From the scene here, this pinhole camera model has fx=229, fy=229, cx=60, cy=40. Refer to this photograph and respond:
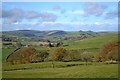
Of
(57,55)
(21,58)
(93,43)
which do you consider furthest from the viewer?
(93,43)

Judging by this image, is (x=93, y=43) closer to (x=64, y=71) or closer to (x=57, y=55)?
(x=57, y=55)

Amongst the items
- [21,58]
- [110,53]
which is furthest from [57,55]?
[110,53]

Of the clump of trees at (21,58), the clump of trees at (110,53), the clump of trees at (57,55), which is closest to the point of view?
the clump of trees at (110,53)

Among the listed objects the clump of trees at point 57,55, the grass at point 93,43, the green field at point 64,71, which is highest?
the grass at point 93,43

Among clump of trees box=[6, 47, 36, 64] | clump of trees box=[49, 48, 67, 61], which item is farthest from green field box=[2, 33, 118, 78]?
clump of trees box=[49, 48, 67, 61]

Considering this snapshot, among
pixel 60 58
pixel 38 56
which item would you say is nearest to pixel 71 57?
pixel 60 58

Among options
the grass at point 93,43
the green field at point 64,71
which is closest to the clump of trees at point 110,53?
the green field at point 64,71

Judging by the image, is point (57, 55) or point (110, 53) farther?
point (57, 55)

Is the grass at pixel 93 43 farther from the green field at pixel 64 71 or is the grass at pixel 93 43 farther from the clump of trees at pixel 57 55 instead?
the green field at pixel 64 71

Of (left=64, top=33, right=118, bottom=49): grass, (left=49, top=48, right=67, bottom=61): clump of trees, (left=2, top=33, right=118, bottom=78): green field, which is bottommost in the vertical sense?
(left=2, top=33, right=118, bottom=78): green field

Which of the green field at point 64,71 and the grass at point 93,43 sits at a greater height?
the grass at point 93,43

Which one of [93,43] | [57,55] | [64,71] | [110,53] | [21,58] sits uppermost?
[93,43]

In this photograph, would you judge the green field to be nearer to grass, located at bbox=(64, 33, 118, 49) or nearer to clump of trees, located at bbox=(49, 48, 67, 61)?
clump of trees, located at bbox=(49, 48, 67, 61)

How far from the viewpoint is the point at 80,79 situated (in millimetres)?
33406
